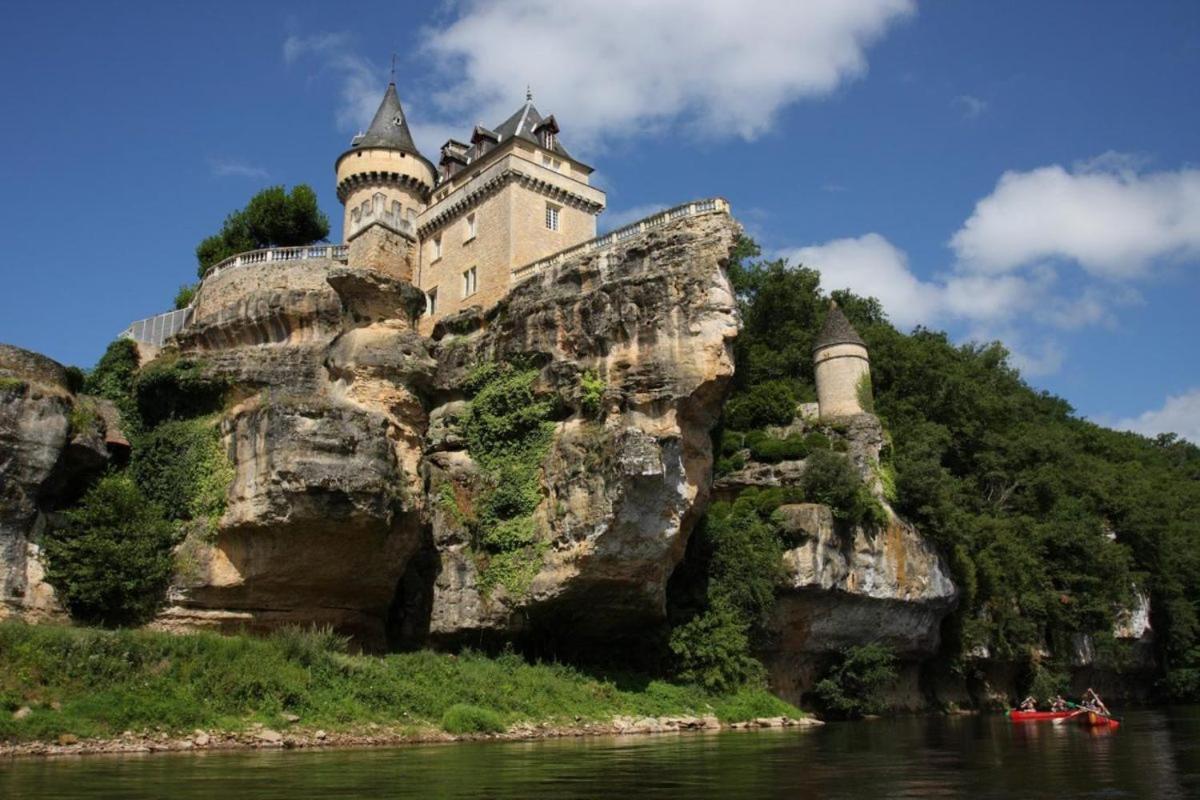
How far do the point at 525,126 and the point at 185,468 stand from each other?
22310 millimetres

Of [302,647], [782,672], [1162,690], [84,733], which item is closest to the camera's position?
[84,733]

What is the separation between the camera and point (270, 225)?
50062mm

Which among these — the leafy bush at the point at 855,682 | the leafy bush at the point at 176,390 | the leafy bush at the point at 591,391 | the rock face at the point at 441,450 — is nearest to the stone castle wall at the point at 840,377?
the leafy bush at the point at 855,682

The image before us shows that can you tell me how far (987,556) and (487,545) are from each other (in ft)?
75.7

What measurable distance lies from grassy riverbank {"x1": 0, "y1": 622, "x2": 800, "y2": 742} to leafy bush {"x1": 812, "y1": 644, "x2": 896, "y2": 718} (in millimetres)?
9869

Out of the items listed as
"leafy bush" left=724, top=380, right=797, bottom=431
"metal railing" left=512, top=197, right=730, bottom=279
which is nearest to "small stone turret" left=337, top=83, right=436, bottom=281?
A: "metal railing" left=512, top=197, right=730, bottom=279

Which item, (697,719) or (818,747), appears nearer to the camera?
(818,747)

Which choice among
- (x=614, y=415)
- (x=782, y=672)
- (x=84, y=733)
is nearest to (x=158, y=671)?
(x=84, y=733)

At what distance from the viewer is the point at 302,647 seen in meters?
24.5

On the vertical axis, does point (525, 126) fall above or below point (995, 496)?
above

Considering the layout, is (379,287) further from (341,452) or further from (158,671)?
(158,671)

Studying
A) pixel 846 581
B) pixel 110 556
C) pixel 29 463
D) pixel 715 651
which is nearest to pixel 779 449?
pixel 846 581

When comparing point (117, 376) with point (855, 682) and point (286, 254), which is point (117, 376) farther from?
point (855, 682)

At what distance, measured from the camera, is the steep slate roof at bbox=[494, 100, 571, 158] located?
141 feet
